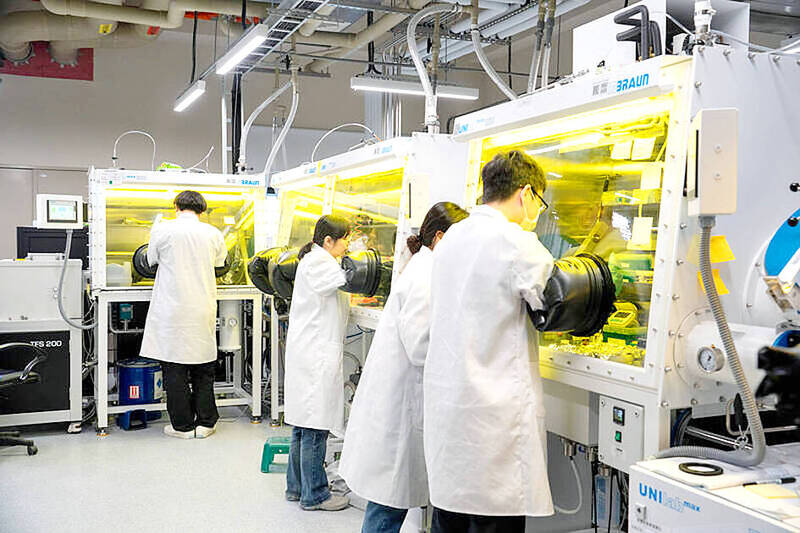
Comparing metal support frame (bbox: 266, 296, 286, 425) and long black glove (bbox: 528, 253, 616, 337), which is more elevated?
long black glove (bbox: 528, 253, 616, 337)

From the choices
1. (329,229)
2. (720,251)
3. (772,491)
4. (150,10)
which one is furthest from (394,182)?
(150,10)

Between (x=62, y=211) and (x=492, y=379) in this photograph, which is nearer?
(x=492, y=379)

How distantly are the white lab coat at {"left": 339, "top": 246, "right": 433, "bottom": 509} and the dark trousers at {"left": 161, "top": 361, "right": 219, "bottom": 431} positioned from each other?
2.78 meters

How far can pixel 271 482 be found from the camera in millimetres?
4270

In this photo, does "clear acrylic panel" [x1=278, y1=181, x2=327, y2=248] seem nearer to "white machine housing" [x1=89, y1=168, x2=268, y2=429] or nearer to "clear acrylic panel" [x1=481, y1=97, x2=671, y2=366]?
"white machine housing" [x1=89, y1=168, x2=268, y2=429]

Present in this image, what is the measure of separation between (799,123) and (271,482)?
128 inches

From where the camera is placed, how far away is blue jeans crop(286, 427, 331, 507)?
3748 mm

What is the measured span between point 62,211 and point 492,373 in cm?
428

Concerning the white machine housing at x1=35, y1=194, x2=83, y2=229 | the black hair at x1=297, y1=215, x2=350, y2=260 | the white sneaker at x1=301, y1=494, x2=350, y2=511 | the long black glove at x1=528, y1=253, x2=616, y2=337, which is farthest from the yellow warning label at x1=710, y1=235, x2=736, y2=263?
the white machine housing at x1=35, y1=194, x2=83, y2=229

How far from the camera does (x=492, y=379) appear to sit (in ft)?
7.17

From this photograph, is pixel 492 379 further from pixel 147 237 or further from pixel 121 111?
pixel 121 111

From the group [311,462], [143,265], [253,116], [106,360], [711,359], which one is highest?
[253,116]

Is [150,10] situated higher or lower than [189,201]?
higher

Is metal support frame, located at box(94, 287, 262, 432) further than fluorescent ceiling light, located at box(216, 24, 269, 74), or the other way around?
metal support frame, located at box(94, 287, 262, 432)
